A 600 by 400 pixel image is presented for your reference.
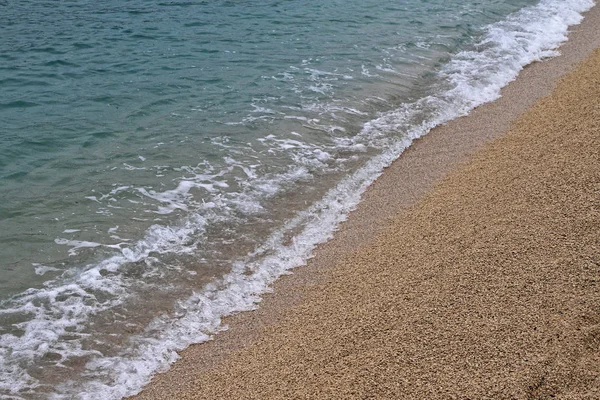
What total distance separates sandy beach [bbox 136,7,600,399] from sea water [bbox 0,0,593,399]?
58cm

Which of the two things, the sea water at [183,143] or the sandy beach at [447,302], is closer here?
the sandy beach at [447,302]

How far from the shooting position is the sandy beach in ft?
16.2

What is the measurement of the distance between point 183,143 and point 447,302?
571 cm

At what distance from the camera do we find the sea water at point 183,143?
21.7ft

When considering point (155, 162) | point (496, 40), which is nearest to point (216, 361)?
point (155, 162)

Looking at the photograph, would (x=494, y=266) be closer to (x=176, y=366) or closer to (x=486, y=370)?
(x=486, y=370)

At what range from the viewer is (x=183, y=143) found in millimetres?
10305

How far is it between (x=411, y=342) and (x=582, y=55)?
1085 cm

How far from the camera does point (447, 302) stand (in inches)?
224

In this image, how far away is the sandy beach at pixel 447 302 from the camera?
4.95 meters

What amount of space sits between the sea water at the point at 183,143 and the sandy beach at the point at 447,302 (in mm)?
582

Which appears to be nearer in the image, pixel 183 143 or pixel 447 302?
pixel 447 302

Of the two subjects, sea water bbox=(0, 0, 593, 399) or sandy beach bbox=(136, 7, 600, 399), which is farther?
sea water bbox=(0, 0, 593, 399)

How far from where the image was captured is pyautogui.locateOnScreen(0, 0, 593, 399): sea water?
6625 millimetres
